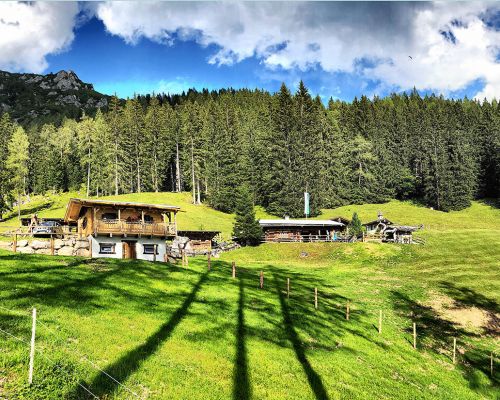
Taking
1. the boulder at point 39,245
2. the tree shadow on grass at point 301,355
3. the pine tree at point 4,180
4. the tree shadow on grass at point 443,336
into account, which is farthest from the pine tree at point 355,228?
the pine tree at point 4,180

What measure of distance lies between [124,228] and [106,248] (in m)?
2.99

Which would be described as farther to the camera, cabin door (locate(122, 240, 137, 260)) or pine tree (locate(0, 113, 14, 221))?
pine tree (locate(0, 113, 14, 221))

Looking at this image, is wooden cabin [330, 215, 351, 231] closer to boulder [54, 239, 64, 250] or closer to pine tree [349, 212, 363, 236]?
pine tree [349, 212, 363, 236]

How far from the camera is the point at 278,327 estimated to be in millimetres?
20828

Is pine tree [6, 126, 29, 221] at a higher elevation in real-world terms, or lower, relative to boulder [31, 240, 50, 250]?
higher

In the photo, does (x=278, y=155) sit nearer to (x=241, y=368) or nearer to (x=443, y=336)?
(x=443, y=336)

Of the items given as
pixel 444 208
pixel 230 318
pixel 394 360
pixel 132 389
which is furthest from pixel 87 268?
pixel 444 208

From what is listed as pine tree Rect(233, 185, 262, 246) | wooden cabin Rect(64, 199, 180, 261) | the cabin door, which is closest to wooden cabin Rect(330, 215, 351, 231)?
pine tree Rect(233, 185, 262, 246)

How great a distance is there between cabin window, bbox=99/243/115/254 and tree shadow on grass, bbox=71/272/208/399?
25.9 m

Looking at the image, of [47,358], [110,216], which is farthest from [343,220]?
[47,358]

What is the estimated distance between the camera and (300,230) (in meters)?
69.5

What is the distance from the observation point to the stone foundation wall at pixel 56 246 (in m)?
32.3

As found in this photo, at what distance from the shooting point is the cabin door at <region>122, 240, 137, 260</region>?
42.7 m

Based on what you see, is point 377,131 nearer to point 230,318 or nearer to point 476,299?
point 476,299
